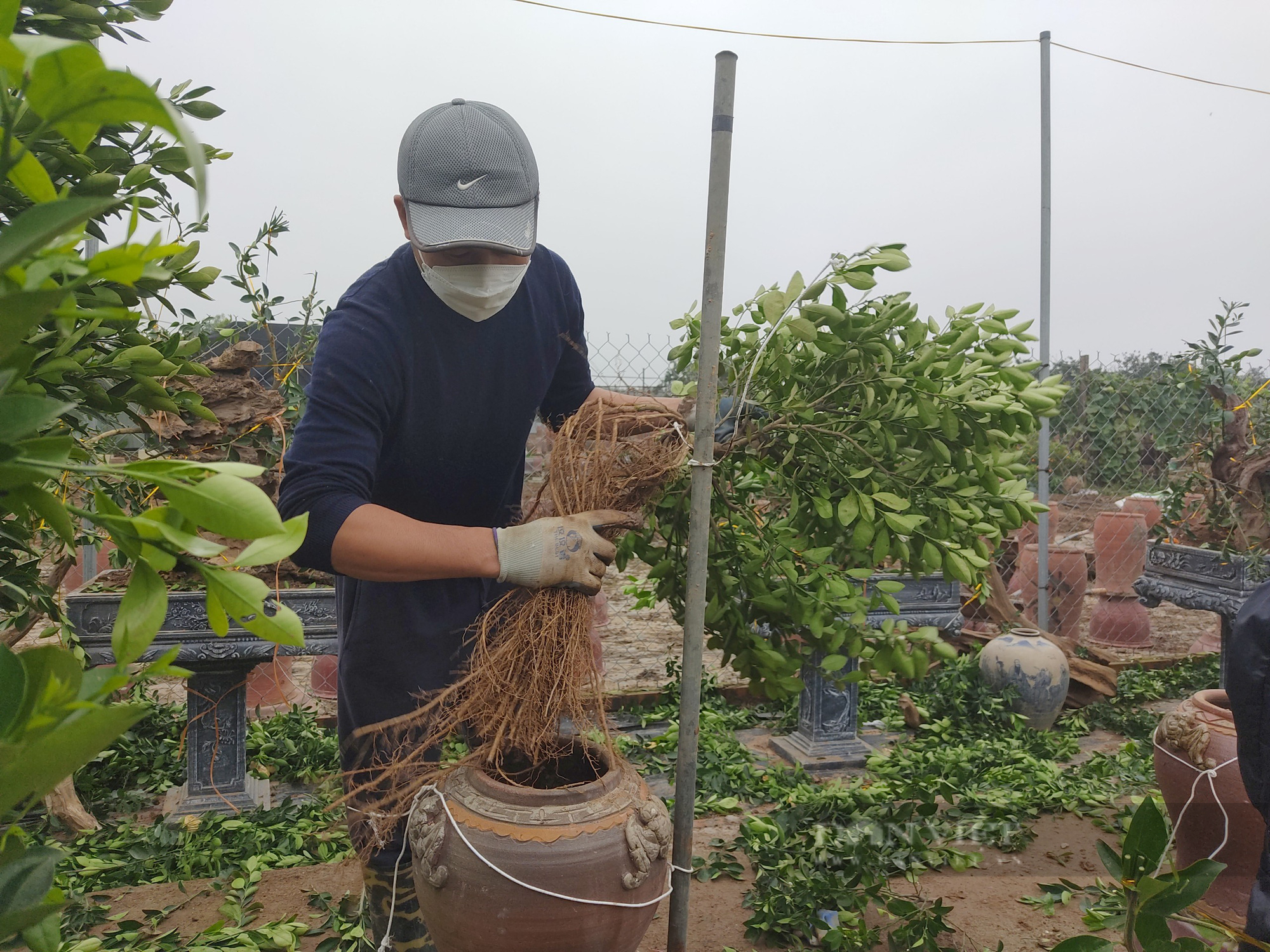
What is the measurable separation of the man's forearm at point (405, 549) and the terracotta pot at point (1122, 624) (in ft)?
18.8

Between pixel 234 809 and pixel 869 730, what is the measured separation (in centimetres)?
317

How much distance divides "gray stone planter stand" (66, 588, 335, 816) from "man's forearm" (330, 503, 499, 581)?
6.52 ft

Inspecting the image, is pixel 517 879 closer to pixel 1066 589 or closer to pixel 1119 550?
pixel 1066 589

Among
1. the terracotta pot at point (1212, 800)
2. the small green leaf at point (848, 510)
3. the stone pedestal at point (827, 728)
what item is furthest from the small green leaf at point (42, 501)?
the stone pedestal at point (827, 728)

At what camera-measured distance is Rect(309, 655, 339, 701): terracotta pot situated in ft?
15.6

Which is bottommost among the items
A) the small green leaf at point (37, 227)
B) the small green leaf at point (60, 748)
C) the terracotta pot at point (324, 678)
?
the terracotta pot at point (324, 678)

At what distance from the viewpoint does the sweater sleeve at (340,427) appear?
1732mm

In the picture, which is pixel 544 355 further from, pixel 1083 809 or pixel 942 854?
pixel 1083 809

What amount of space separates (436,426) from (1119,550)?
5.48 metres

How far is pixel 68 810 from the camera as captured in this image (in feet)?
11.3

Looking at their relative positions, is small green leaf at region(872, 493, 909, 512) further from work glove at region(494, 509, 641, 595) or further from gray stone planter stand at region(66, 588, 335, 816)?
gray stone planter stand at region(66, 588, 335, 816)

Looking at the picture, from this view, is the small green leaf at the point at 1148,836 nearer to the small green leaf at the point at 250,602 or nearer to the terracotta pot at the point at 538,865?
the terracotta pot at the point at 538,865

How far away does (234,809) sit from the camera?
3.68m

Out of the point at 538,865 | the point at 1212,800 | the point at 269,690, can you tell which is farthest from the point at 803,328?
the point at 269,690
